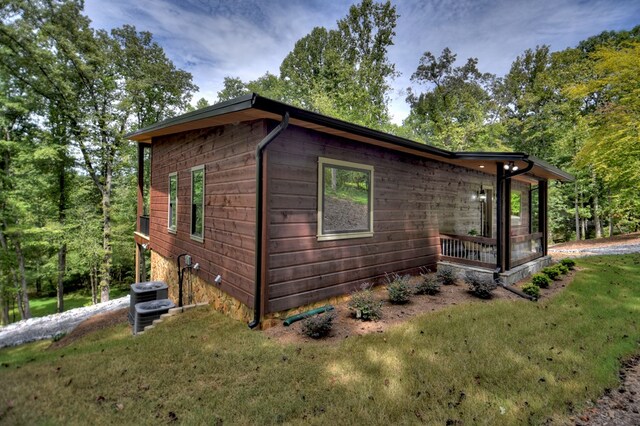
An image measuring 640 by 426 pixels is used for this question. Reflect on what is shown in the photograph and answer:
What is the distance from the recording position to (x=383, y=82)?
18234mm

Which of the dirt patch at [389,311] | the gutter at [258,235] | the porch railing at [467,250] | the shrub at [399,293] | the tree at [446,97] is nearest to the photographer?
the dirt patch at [389,311]

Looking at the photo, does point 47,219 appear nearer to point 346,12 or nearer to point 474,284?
point 474,284

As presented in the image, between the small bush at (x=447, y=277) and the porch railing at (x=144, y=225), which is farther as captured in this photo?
the porch railing at (x=144, y=225)

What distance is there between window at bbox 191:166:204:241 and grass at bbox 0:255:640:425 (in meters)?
2.30

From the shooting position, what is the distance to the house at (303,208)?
4.24 m

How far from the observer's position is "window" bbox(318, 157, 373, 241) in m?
Answer: 4.87

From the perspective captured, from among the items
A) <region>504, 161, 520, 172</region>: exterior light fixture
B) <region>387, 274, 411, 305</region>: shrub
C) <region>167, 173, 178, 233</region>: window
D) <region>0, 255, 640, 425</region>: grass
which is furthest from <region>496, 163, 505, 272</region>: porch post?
<region>167, 173, 178, 233</region>: window

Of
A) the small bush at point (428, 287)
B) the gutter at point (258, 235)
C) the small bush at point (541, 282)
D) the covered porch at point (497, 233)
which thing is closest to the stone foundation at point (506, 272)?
the covered porch at point (497, 233)

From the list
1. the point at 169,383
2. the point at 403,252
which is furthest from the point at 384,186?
the point at 169,383

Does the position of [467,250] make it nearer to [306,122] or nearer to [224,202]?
[306,122]

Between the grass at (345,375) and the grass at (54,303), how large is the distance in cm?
2064

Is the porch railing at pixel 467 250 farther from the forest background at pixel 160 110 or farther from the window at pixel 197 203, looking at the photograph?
the forest background at pixel 160 110

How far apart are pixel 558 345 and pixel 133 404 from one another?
15.3 feet

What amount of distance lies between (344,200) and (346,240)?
80 cm
